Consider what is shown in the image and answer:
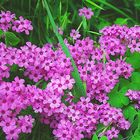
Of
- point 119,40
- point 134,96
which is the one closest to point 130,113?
point 134,96

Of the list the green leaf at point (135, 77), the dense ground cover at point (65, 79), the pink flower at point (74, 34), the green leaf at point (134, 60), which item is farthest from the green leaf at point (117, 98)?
the pink flower at point (74, 34)

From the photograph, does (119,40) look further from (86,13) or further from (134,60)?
(86,13)

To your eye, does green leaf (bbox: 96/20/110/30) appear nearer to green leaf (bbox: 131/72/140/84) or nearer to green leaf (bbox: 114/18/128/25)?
green leaf (bbox: 114/18/128/25)

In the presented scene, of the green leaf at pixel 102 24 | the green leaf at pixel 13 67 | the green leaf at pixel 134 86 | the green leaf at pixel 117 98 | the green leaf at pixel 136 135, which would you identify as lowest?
the green leaf at pixel 136 135

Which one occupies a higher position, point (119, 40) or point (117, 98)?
point (119, 40)

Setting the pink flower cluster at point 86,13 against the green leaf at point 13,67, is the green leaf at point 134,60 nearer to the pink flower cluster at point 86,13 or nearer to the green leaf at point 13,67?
the pink flower cluster at point 86,13

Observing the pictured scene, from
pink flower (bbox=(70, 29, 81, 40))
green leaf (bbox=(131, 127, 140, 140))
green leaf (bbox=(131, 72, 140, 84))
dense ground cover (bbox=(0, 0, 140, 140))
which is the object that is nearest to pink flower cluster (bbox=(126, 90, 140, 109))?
dense ground cover (bbox=(0, 0, 140, 140))

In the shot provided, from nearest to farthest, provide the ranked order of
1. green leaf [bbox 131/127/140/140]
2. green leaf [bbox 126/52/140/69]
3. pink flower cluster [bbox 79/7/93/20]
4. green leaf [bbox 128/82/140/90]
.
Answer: green leaf [bbox 131/127/140/140] → green leaf [bbox 128/82/140/90] → green leaf [bbox 126/52/140/69] → pink flower cluster [bbox 79/7/93/20]
